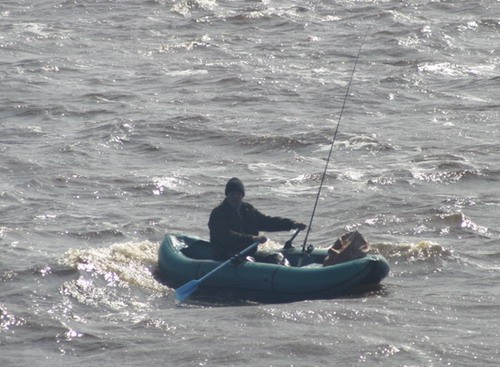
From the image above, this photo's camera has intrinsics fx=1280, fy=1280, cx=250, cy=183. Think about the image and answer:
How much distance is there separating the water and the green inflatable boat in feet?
0.94

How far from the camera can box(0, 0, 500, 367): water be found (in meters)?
11.6

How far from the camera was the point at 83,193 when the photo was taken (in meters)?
18.5

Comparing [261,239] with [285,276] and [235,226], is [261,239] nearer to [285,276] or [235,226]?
[235,226]

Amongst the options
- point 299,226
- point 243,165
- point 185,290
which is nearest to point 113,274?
point 185,290

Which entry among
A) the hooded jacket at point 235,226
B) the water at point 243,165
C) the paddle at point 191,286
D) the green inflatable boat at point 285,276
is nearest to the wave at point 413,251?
the water at point 243,165

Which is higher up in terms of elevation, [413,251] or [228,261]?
[228,261]

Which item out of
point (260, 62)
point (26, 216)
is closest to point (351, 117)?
point (260, 62)

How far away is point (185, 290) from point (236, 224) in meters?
1.01

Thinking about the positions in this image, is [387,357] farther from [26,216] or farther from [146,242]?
[26,216]

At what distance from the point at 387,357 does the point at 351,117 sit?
1265 centimetres

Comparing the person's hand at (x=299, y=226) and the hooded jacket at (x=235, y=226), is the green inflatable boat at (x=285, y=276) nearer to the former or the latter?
the hooded jacket at (x=235, y=226)

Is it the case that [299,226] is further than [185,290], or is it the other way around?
[299,226]

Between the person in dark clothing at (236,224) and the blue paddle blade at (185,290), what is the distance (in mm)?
681

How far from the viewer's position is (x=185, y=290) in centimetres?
1323
